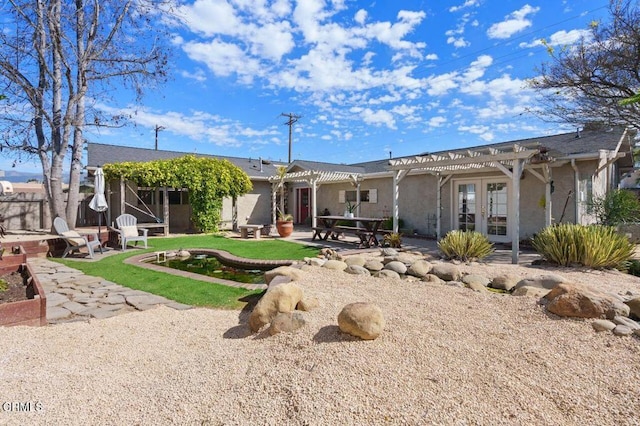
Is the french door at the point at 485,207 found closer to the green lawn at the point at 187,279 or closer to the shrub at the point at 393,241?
the shrub at the point at 393,241

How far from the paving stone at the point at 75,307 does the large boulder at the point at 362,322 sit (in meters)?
3.57

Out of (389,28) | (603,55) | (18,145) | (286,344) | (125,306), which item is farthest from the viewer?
(18,145)

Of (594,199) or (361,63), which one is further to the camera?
(361,63)

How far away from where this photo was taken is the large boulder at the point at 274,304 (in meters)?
3.60

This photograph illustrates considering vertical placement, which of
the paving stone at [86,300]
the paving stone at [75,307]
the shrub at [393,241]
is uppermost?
the shrub at [393,241]

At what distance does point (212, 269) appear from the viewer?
298 inches

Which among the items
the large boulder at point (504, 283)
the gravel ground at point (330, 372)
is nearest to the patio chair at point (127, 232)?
the gravel ground at point (330, 372)

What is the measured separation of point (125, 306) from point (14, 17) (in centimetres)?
1358

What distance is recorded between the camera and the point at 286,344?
3.07 m

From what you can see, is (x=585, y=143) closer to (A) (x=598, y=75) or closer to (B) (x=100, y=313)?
(A) (x=598, y=75)

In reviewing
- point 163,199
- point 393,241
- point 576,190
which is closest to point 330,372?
point 393,241

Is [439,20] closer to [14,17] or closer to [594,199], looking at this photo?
[594,199]

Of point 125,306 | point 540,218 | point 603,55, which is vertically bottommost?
point 125,306

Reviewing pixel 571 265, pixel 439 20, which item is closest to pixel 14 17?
pixel 439 20
